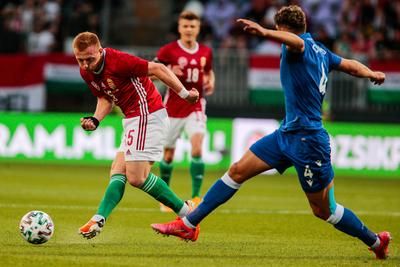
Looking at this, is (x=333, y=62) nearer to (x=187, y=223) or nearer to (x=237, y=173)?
(x=237, y=173)

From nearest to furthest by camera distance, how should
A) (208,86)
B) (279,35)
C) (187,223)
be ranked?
(279,35) < (187,223) < (208,86)

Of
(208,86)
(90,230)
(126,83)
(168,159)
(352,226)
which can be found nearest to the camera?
(352,226)

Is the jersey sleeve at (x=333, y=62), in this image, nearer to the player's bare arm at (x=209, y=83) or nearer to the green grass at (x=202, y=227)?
the green grass at (x=202, y=227)

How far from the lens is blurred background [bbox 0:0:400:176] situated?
19312 mm

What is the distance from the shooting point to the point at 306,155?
810cm

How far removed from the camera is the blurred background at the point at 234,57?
19312mm

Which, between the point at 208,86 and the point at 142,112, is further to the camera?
the point at 208,86

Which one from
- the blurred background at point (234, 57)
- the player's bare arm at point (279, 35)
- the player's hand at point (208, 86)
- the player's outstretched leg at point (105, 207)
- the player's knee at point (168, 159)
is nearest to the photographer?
the player's bare arm at point (279, 35)

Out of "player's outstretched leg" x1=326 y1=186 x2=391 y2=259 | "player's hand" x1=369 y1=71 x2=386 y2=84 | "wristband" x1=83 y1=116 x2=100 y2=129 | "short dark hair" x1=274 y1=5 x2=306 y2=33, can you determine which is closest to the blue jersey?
"short dark hair" x1=274 y1=5 x2=306 y2=33

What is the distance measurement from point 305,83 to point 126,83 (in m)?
1.81

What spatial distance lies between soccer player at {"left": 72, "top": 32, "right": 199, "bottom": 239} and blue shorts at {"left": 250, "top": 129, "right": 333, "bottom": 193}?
0.94m

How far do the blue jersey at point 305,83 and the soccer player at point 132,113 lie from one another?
93cm

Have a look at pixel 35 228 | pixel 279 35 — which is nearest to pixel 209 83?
pixel 35 228

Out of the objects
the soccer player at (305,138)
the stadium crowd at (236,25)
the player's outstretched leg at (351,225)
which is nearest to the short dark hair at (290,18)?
the soccer player at (305,138)
